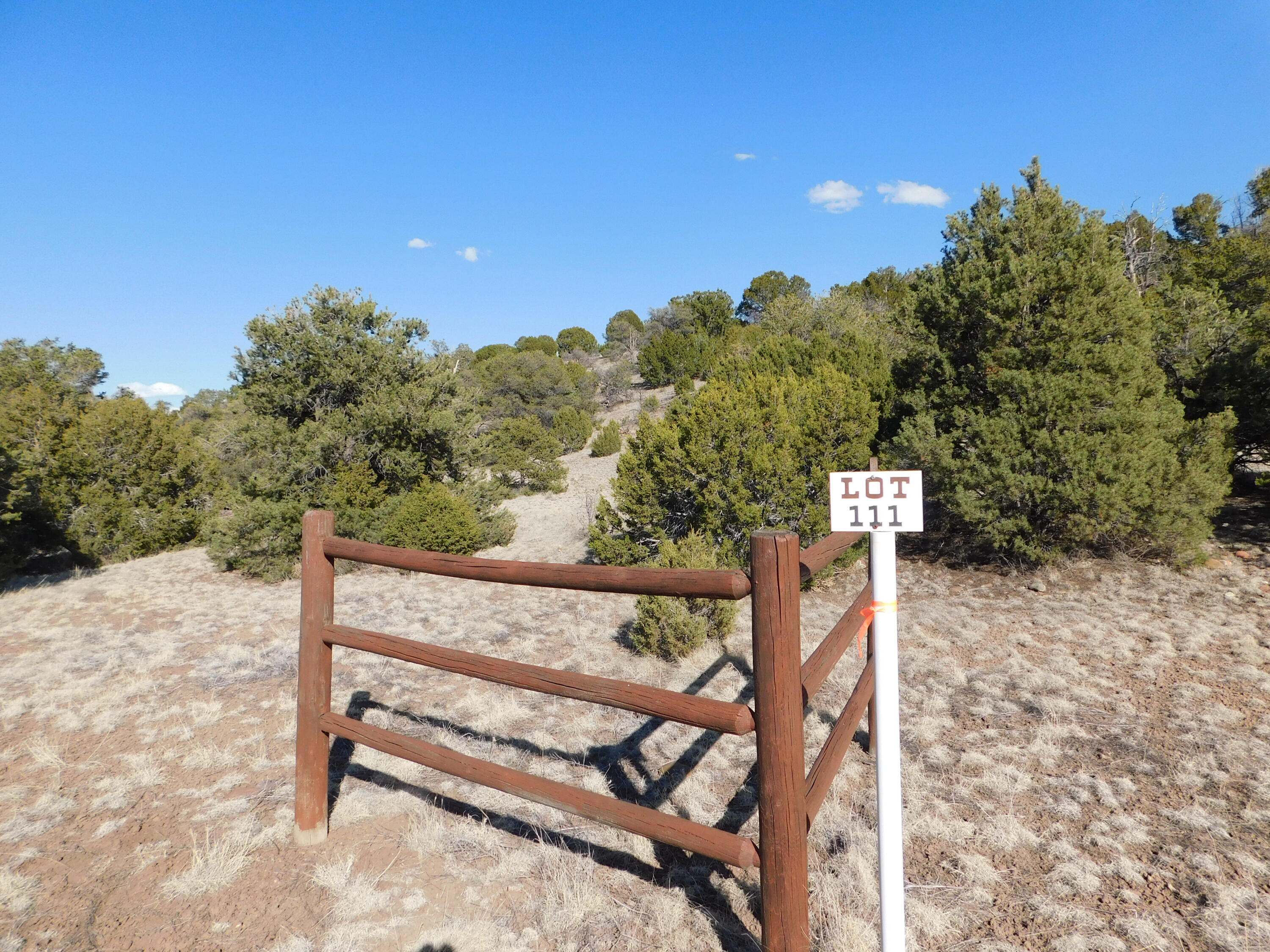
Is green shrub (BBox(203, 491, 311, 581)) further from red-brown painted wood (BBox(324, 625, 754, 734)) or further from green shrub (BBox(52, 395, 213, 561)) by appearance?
red-brown painted wood (BBox(324, 625, 754, 734))

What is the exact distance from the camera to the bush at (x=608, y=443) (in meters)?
24.4

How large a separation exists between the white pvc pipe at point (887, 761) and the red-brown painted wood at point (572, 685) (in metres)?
0.44

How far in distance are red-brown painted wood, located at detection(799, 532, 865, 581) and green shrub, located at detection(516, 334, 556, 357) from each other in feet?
167

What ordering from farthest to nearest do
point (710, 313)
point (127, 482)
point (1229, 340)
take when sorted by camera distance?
point (710, 313)
point (127, 482)
point (1229, 340)

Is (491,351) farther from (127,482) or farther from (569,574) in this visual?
(569,574)

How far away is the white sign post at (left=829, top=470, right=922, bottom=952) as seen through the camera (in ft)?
6.42

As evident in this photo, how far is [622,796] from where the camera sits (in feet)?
11.5

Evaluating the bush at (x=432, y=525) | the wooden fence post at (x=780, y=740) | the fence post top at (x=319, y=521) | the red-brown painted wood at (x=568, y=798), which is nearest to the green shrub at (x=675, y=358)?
the bush at (x=432, y=525)

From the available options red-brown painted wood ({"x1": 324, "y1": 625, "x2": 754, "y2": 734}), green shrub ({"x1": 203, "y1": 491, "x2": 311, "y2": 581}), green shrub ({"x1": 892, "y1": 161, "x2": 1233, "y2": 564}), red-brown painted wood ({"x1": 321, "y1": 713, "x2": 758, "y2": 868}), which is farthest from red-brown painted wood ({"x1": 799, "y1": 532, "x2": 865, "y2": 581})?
green shrub ({"x1": 203, "y1": 491, "x2": 311, "y2": 581})

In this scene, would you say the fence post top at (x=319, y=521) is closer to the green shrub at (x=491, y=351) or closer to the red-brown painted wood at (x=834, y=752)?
the red-brown painted wood at (x=834, y=752)

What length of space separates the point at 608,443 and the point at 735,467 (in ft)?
54.8

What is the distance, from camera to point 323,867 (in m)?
2.87

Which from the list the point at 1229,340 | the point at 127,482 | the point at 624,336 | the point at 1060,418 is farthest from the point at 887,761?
the point at 624,336

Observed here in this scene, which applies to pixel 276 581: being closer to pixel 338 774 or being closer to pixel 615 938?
pixel 338 774
